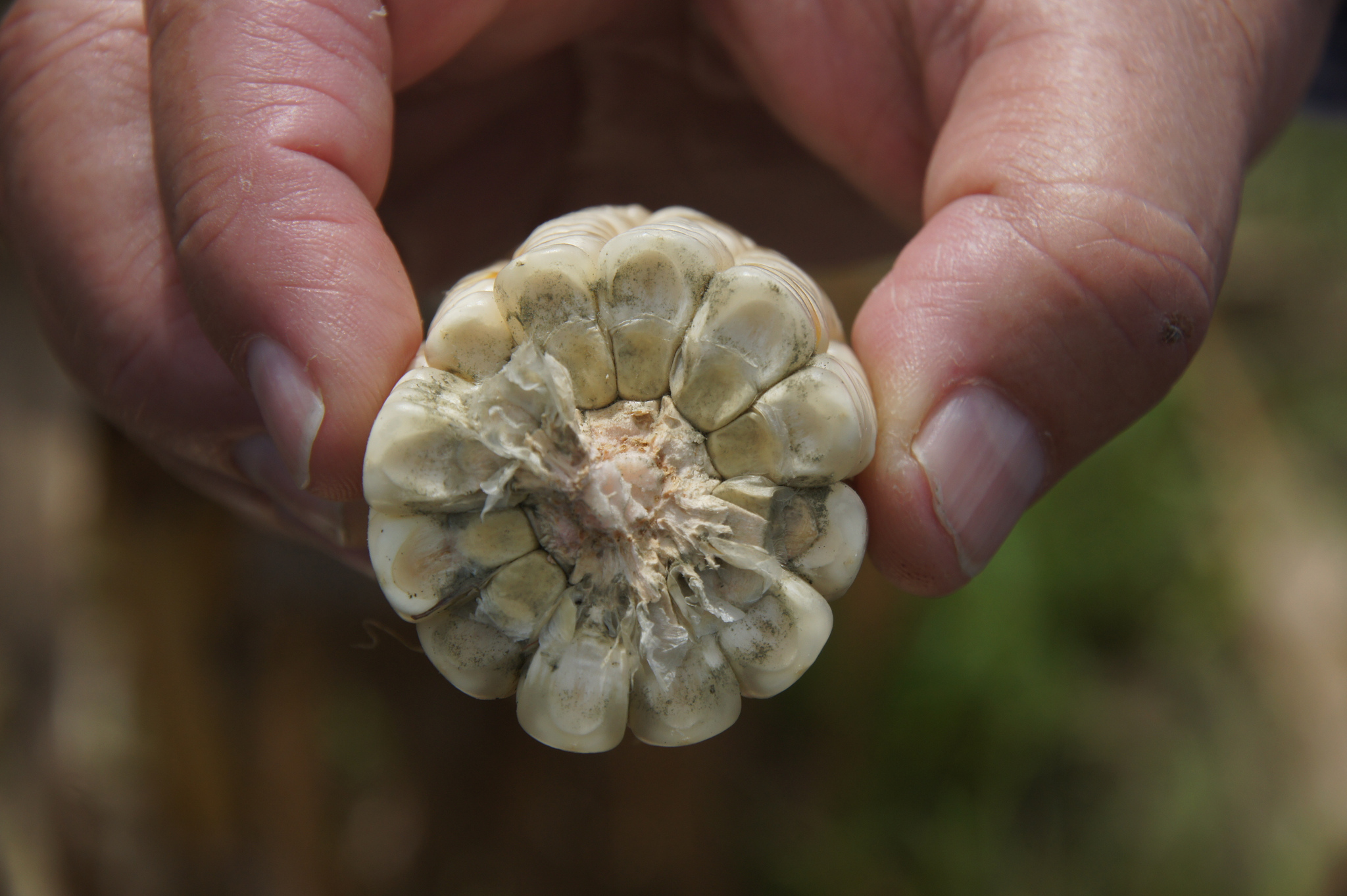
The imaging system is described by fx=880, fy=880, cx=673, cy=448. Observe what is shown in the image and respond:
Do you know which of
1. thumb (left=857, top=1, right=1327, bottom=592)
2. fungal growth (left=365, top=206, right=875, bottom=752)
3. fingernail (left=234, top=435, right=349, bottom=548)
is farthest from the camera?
fingernail (left=234, top=435, right=349, bottom=548)

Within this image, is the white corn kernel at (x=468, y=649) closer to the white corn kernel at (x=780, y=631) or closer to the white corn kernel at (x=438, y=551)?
the white corn kernel at (x=438, y=551)

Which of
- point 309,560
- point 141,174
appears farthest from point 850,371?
point 309,560

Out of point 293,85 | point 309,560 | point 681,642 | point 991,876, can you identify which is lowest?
point 991,876

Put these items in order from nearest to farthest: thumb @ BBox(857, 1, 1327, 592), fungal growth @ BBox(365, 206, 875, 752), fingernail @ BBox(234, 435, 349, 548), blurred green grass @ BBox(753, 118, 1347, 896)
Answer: fungal growth @ BBox(365, 206, 875, 752)
thumb @ BBox(857, 1, 1327, 592)
fingernail @ BBox(234, 435, 349, 548)
blurred green grass @ BBox(753, 118, 1347, 896)

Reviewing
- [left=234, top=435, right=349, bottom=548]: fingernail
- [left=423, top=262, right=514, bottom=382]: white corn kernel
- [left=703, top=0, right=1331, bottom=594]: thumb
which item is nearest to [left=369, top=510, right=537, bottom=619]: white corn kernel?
[left=423, top=262, right=514, bottom=382]: white corn kernel

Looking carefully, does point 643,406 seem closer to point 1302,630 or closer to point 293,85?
point 293,85

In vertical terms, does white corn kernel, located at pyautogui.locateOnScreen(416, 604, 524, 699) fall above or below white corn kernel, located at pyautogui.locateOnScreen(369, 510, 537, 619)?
below

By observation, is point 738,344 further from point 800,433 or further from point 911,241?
point 911,241

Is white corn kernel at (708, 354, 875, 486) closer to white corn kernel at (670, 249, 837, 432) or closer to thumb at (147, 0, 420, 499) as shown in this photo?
white corn kernel at (670, 249, 837, 432)
